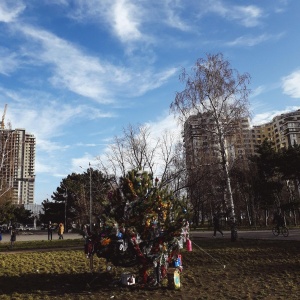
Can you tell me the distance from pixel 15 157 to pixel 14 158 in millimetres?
947

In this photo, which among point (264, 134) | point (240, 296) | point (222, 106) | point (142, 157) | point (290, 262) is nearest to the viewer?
point (240, 296)

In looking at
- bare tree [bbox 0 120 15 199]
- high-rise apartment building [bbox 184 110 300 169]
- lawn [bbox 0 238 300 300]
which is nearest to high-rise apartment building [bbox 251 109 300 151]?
high-rise apartment building [bbox 184 110 300 169]

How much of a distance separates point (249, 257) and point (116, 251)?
6385 mm

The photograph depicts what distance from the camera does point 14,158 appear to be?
32188mm

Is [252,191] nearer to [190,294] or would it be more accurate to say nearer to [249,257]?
[249,257]

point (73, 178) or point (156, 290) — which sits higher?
point (73, 178)

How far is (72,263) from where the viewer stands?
12562mm

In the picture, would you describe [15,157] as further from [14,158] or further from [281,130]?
[281,130]

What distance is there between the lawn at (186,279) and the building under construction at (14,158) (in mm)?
17241

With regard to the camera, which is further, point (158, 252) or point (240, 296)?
point (158, 252)

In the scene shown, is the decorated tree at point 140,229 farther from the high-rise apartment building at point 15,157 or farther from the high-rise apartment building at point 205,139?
the high-rise apartment building at point 15,157

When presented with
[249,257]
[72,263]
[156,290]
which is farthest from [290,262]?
[72,263]

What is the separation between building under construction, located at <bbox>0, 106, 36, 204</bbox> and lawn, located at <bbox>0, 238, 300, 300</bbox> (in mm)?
17241

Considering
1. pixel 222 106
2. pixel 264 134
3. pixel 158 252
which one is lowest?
pixel 158 252
